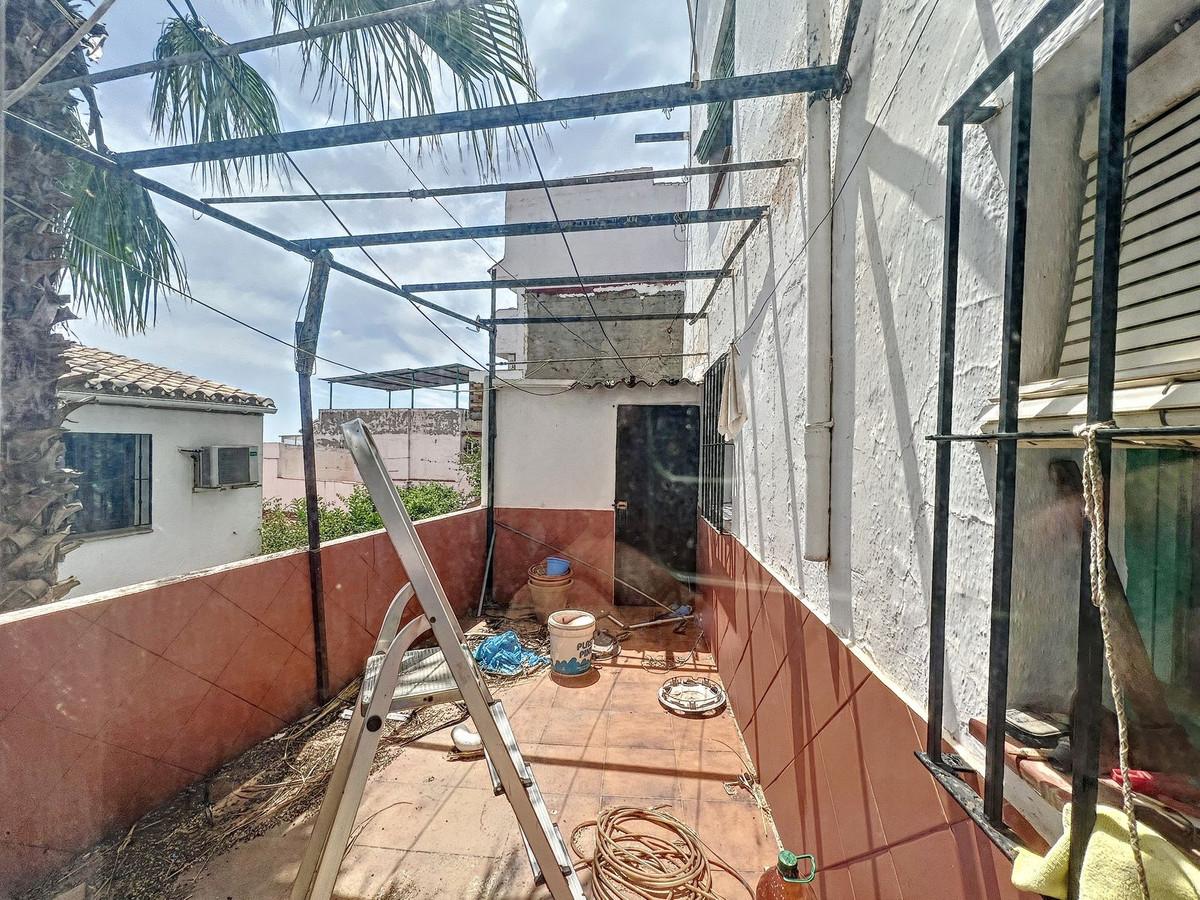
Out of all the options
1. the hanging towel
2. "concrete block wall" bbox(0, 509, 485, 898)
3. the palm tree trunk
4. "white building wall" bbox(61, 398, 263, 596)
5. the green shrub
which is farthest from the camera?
the green shrub

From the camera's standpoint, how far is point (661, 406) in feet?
19.1

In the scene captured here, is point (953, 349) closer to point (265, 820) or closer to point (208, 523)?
point (265, 820)

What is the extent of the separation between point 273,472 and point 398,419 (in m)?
3.66

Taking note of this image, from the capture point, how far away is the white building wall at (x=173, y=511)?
17.5 feet

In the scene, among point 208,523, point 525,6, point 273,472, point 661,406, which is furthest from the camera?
point 273,472

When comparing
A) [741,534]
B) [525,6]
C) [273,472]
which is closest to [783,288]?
[741,534]

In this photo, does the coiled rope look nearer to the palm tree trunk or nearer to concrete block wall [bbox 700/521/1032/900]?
concrete block wall [bbox 700/521/1032/900]

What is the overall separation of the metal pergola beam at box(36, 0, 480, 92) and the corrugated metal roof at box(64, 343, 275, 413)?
3.77 m

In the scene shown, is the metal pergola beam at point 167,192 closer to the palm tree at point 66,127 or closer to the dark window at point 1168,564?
the palm tree at point 66,127

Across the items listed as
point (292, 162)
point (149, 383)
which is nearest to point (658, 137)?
point (292, 162)

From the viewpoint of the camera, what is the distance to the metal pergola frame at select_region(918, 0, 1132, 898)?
0.62m

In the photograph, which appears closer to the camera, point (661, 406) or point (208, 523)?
point (661, 406)

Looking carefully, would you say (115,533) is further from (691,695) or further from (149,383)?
(691,695)

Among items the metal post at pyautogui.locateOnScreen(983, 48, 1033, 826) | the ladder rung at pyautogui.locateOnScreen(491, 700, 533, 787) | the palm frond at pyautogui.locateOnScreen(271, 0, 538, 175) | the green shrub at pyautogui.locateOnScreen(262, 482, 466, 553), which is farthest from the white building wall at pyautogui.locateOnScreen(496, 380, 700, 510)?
the metal post at pyautogui.locateOnScreen(983, 48, 1033, 826)
